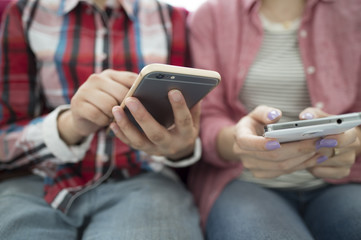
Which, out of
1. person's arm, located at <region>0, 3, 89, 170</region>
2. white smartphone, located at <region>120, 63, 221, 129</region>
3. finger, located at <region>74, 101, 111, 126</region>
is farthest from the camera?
person's arm, located at <region>0, 3, 89, 170</region>

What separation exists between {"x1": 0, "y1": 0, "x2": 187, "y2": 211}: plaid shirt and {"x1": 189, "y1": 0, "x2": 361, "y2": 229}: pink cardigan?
0.39 ft

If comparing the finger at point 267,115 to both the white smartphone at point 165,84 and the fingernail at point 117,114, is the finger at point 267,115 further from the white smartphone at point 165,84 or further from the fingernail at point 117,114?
the fingernail at point 117,114

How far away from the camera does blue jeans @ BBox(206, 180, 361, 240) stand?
0.46 metres

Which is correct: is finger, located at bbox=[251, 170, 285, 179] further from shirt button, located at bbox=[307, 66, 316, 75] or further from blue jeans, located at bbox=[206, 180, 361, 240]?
shirt button, located at bbox=[307, 66, 316, 75]

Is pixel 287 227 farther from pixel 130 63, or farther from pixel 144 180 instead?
pixel 130 63

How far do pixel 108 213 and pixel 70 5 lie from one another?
45cm

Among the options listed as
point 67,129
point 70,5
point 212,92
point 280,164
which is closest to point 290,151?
point 280,164

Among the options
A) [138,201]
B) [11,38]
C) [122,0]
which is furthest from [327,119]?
[11,38]

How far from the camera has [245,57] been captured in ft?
2.03

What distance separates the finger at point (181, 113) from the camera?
1.20 ft

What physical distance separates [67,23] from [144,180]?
0.39m

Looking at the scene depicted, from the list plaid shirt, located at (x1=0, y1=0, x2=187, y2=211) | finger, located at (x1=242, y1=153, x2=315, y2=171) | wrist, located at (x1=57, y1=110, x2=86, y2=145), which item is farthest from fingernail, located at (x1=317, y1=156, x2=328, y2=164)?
wrist, located at (x1=57, y1=110, x2=86, y2=145)

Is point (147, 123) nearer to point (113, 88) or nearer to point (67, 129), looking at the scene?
point (113, 88)

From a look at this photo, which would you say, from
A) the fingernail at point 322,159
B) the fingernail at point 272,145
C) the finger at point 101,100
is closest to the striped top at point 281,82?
the fingernail at point 322,159
